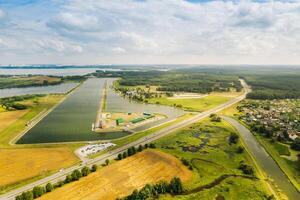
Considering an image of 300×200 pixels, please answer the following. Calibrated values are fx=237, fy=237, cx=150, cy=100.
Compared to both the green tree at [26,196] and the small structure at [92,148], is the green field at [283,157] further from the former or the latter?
the green tree at [26,196]

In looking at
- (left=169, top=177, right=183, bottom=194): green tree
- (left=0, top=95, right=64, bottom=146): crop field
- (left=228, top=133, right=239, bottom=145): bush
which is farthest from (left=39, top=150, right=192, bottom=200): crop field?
(left=0, top=95, right=64, bottom=146): crop field

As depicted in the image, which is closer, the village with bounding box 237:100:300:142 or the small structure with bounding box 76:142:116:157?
the small structure with bounding box 76:142:116:157

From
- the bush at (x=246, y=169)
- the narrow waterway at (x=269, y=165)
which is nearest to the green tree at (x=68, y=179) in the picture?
the bush at (x=246, y=169)

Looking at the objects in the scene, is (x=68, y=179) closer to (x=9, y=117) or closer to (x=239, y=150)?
(x=239, y=150)

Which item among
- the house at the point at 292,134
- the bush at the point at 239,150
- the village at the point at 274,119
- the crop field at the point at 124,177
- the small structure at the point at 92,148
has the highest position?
the village at the point at 274,119

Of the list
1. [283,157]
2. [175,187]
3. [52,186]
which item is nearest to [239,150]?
[283,157]

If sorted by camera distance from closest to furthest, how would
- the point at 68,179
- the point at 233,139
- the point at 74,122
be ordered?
the point at 68,179 → the point at 233,139 → the point at 74,122

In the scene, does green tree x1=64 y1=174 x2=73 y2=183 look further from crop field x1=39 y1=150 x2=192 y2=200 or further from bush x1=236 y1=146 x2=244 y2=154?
bush x1=236 y1=146 x2=244 y2=154
